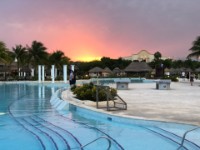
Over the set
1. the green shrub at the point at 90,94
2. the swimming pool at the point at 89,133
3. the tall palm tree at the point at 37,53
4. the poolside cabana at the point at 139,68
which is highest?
the tall palm tree at the point at 37,53

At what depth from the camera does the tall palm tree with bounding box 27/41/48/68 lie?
63.2 metres

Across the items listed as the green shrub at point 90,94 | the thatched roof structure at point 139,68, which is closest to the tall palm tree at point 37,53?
the thatched roof structure at point 139,68

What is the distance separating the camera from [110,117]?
10.2 m

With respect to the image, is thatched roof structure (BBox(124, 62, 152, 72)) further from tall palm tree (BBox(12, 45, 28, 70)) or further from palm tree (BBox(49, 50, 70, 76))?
tall palm tree (BBox(12, 45, 28, 70))

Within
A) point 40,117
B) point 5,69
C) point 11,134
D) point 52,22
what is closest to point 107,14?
point 52,22

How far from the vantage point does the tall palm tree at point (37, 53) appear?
63178 millimetres

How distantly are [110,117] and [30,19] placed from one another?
2256 centimetres

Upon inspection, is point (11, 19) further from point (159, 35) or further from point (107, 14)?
point (159, 35)

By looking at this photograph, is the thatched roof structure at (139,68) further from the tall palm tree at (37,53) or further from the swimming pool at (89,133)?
the swimming pool at (89,133)

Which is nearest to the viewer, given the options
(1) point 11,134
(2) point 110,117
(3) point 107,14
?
(1) point 11,134

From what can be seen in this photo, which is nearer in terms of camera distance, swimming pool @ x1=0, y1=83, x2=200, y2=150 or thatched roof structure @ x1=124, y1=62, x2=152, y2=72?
swimming pool @ x1=0, y1=83, x2=200, y2=150

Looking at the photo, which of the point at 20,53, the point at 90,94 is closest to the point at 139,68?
the point at 20,53

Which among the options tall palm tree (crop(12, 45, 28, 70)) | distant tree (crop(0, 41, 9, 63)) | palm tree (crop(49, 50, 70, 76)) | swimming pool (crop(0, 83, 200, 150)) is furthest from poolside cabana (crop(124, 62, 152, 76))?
swimming pool (crop(0, 83, 200, 150))

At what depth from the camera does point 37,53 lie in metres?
63.3
